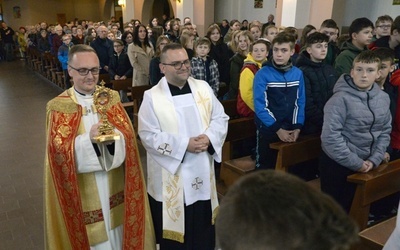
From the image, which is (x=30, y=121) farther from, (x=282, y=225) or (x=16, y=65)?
(x=16, y=65)

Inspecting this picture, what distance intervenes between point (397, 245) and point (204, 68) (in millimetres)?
3674

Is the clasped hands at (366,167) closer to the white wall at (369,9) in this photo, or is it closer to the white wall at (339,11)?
the white wall at (339,11)

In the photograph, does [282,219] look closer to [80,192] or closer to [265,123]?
[80,192]

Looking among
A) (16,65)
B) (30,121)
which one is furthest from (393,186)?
(16,65)

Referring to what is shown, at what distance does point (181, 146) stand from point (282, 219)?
1857mm

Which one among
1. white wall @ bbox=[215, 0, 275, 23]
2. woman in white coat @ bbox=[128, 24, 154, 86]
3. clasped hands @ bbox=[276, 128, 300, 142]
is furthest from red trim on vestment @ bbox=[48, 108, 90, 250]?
white wall @ bbox=[215, 0, 275, 23]

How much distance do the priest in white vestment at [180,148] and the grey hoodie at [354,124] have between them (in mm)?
855

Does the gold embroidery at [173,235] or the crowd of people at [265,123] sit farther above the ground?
the crowd of people at [265,123]

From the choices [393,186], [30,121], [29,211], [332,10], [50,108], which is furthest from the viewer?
[332,10]

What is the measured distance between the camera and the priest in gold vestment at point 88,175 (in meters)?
2.34

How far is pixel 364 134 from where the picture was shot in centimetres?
287

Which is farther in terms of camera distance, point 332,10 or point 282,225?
point 332,10

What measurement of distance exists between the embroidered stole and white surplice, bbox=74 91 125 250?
14.6 inches

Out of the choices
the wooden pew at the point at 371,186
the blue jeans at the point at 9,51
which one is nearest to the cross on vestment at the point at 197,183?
the wooden pew at the point at 371,186
